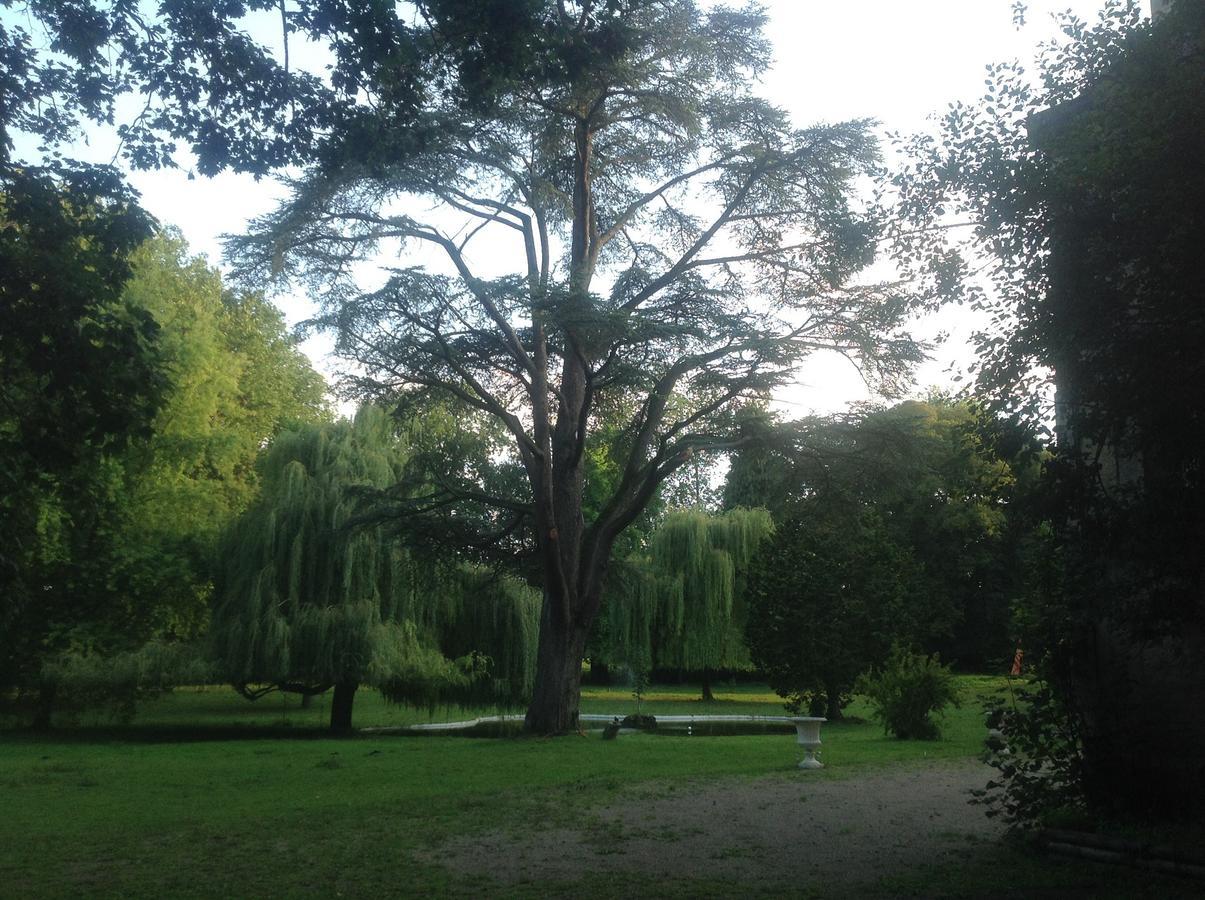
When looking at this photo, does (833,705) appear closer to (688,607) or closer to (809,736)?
(688,607)

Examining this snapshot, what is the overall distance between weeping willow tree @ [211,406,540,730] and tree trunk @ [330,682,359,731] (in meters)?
0.03

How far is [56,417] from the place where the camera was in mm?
8609

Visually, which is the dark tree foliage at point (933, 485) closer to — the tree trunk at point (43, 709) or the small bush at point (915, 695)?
the small bush at point (915, 695)

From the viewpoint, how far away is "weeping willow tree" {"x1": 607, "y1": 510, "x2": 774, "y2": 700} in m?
30.0

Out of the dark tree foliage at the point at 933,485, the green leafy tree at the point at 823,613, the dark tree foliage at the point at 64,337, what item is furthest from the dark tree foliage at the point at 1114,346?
the green leafy tree at the point at 823,613

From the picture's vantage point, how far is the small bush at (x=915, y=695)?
739 inches

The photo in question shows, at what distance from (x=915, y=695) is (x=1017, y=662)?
10.2 m

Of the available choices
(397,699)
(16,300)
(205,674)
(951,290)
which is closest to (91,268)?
(16,300)

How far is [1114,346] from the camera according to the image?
6480 mm

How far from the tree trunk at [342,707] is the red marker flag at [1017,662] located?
15484 millimetres

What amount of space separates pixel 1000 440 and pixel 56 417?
7.23m

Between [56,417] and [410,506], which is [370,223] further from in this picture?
[56,417]

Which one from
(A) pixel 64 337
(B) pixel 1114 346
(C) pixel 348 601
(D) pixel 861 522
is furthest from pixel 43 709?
(B) pixel 1114 346

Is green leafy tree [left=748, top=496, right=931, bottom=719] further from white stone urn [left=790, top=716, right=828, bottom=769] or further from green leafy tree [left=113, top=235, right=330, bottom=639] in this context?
green leafy tree [left=113, top=235, right=330, bottom=639]
